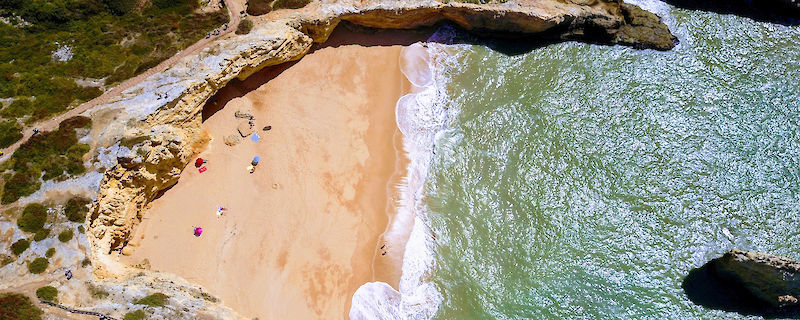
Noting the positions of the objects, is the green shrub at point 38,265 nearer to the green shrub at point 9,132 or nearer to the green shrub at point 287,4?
the green shrub at point 9,132

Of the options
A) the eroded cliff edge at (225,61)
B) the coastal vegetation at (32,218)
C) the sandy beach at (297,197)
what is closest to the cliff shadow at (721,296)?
the eroded cliff edge at (225,61)

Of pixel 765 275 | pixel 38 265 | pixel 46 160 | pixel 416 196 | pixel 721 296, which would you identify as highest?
pixel 765 275

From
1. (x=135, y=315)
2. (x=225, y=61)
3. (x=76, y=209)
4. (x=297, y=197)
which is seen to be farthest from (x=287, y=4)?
(x=135, y=315)

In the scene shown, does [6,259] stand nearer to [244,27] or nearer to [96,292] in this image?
[96,292]

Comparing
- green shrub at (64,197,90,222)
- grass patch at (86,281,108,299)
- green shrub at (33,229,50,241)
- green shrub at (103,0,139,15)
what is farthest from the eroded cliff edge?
green shrub at (103,0,139,15)

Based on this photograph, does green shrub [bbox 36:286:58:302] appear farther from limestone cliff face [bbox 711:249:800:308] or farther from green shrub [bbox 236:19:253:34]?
limestone cliff face [bbox 711:249:800:308]
